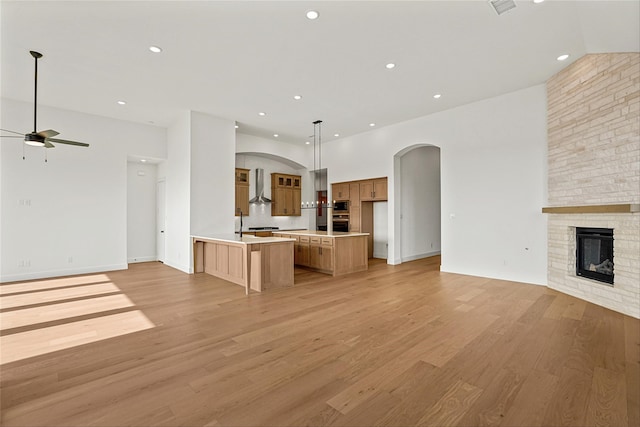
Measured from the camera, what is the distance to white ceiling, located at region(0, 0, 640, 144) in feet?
10.6

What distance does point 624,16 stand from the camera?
2.71 meters

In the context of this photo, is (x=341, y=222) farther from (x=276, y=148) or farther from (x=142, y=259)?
(x=142, y=259)

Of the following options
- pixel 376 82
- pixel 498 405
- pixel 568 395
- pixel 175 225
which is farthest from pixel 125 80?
pixel 568 395

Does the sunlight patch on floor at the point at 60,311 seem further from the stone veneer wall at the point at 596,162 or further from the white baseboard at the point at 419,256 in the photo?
the stone veneer wall at the point at 596,162

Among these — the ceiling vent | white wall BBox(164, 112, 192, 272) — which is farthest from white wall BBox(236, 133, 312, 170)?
the ceiling vent

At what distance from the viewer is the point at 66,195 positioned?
6266 millimetres

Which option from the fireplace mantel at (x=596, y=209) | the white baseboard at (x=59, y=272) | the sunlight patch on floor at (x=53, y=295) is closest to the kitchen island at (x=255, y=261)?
the sunlight patch on floor at (x=53, y=295)

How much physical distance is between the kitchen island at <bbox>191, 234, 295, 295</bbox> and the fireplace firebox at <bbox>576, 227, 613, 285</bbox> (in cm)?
465

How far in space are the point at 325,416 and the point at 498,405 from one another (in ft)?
3.82

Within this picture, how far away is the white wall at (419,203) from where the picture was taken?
8.02 m

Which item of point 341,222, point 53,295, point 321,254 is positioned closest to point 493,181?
point 321,254

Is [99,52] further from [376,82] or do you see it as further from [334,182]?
[334,182]

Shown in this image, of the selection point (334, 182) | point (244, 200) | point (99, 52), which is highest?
point (99, 52)

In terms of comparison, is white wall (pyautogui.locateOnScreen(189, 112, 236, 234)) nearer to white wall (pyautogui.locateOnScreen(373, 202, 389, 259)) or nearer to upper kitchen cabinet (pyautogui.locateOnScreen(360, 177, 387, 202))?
upper kitchen cabinet (pyautogui.locateOnScreen(360, 177, 387, 202))
